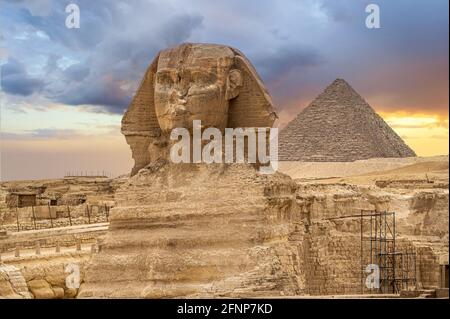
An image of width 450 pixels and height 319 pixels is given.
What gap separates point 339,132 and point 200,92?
6642cm

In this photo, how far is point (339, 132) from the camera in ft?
265

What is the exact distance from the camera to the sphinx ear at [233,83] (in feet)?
51.4

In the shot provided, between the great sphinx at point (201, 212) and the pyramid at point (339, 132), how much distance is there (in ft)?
207

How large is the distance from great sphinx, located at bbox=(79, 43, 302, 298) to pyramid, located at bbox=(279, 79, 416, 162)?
63187 millimetres

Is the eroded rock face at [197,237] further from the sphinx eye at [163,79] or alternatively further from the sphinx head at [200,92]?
the sphinx eye at [163,79]

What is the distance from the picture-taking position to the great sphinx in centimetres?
1425

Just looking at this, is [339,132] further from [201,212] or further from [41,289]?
[201,212]

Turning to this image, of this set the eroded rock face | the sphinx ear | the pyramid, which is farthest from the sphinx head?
the pyramid

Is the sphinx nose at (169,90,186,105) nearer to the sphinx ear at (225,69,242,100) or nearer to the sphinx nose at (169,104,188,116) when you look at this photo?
the sphinx nose at (169,104,188,116)

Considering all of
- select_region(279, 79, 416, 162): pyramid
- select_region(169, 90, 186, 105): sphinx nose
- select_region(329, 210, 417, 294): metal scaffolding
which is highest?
select_region(279, 79, 416, 162): pyramid

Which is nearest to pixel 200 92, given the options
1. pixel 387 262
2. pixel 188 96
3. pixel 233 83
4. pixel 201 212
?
pixel 188 96

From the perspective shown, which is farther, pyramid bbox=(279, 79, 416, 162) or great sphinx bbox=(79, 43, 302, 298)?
pyramid bbox=(279, 79, 416, 162)

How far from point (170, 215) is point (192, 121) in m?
1.45
